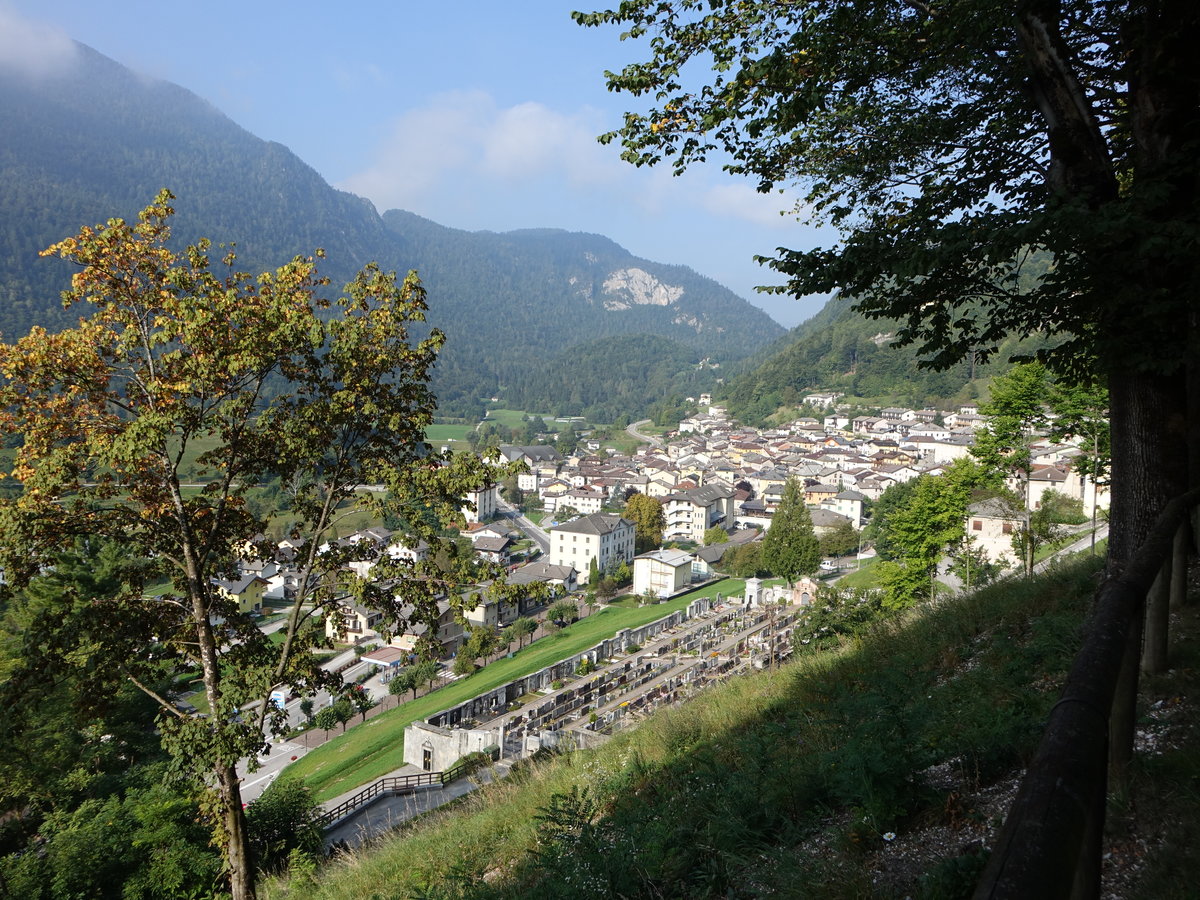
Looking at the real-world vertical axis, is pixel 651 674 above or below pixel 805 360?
below

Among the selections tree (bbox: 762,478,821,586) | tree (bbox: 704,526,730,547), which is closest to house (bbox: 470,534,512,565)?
tree (bbox: 704,526,730,547)

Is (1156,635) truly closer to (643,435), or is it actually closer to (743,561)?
(743,561)

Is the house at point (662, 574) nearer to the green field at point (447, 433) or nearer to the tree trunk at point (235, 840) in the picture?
the tree trunk at point (235, 840)

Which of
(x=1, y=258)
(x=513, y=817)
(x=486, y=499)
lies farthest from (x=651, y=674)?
(x=1, y=258)

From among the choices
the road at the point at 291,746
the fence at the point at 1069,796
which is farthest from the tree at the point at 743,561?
the fence at the point at 1069,796

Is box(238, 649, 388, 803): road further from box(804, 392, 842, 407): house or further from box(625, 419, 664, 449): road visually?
box(804, 392, 842, 407): house

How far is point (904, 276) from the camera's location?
13.1 feet

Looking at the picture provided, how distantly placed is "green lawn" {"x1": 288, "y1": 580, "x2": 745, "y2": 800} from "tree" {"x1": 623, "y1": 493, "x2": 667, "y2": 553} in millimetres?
15118

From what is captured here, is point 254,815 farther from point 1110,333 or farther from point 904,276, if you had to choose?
point 1110,333

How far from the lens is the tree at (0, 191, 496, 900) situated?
5.81 metres

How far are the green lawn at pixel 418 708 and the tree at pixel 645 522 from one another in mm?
15118

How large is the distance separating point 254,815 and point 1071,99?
10.8 m

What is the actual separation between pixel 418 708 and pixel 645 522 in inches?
1331

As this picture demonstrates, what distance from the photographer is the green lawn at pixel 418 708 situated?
21.8 meters
